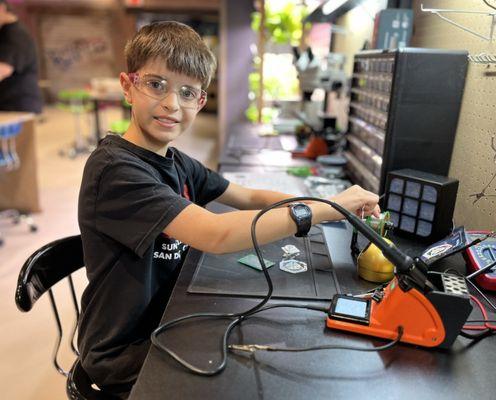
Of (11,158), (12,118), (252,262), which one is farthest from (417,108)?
(11,158)

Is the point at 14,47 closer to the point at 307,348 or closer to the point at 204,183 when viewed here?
the point at 204,183

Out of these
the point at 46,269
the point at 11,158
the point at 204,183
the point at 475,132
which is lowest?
the point at 11,158

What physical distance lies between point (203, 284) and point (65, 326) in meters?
1.51

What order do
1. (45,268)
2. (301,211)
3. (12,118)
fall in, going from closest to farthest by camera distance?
(301,211), (45,268), (12,118)

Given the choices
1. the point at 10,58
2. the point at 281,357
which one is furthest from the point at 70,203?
the point at 281,357

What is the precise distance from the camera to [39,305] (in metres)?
2.23

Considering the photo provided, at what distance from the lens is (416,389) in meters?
0.63

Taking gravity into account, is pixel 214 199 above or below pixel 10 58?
below

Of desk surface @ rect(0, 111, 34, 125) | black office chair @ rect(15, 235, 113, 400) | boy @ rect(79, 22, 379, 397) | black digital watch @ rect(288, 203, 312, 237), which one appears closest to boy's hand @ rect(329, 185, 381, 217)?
boy @ rect(79, 22, 379, 397)

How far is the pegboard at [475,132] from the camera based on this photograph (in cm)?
117

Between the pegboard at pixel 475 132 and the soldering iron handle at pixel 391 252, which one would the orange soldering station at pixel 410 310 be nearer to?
the soldering iron handle at pixel 391 252

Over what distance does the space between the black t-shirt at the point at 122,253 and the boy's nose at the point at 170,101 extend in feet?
0.38

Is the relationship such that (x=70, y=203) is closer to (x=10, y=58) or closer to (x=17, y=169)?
(x=17, y=169)

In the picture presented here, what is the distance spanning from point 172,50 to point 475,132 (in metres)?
0.87
